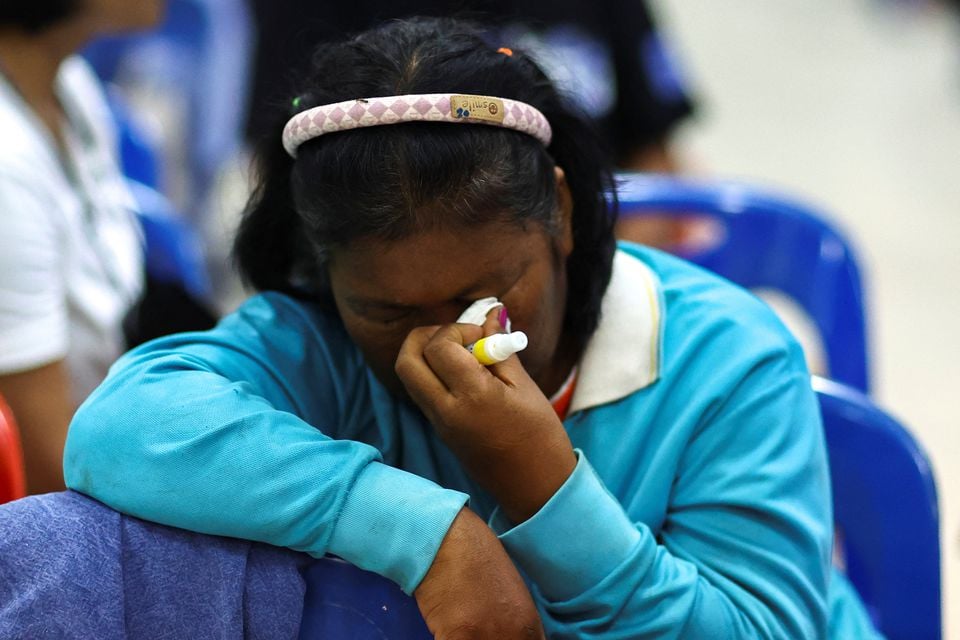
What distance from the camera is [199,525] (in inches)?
31.4

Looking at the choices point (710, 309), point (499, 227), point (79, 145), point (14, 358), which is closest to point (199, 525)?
point (499, 227)

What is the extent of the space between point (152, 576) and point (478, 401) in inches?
10.5

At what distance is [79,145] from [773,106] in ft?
11.1

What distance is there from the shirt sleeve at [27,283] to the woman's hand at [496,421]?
2.15ft

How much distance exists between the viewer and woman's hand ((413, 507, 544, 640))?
76cm

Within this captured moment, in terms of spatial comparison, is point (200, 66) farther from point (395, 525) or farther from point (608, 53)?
point (395, 525)

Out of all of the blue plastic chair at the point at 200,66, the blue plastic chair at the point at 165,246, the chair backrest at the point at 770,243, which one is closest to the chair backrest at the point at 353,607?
the chair backrest at the point at 770,243

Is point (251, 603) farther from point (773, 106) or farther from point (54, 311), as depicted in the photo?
point (773, 106)

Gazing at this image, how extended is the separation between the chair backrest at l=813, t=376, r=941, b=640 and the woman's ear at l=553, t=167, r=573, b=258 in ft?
1.06

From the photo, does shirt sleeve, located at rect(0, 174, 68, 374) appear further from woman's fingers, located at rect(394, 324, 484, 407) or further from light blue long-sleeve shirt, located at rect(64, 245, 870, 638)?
woman's fingers, located at rect(394, 324, 484, 407)

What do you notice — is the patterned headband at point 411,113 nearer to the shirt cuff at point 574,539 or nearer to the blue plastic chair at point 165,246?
the shirt cuff at point 574,539

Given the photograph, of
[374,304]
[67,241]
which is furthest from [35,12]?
[374,304]

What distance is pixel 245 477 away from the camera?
2.62 feet

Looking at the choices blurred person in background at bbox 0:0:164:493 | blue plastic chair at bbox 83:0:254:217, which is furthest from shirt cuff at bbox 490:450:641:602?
blue plastic chair at bbox 83:0:254:217
